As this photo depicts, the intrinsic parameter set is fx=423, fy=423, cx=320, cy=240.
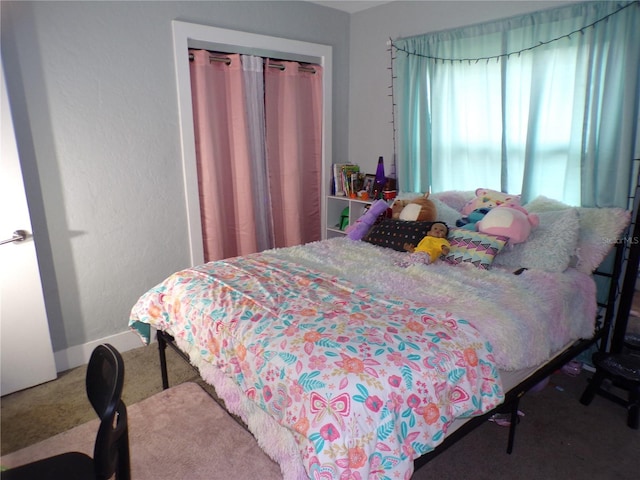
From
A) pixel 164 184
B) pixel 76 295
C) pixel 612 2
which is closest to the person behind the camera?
pixel 612 2

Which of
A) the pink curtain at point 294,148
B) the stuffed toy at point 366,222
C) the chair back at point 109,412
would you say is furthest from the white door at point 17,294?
the stuffed toy at point 366,222

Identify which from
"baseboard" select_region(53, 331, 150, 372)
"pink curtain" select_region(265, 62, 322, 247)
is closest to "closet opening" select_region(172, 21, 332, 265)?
"pink curtain" select_region(265, 62, 322, 247)

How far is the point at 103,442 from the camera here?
1.08 m

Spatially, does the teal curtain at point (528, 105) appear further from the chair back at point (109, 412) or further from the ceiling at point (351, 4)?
the chair back at point (109, 412)

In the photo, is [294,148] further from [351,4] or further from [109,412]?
[109,412]

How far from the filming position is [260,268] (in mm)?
2352

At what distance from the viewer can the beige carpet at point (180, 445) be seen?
1.93m

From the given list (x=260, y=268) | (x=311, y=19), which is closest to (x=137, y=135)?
(x=260, y=268)

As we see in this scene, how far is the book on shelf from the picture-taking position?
12.6 ft

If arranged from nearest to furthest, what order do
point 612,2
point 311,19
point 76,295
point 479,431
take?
point 479,431, point 612,2, point 76,295, point 311,19

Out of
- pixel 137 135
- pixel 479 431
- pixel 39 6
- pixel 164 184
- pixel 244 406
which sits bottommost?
pixel 479 431

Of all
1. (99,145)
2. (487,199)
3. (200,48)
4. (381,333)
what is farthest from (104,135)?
(487,199)

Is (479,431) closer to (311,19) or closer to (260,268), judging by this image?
(260,268)

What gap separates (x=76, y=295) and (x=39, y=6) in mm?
1719
